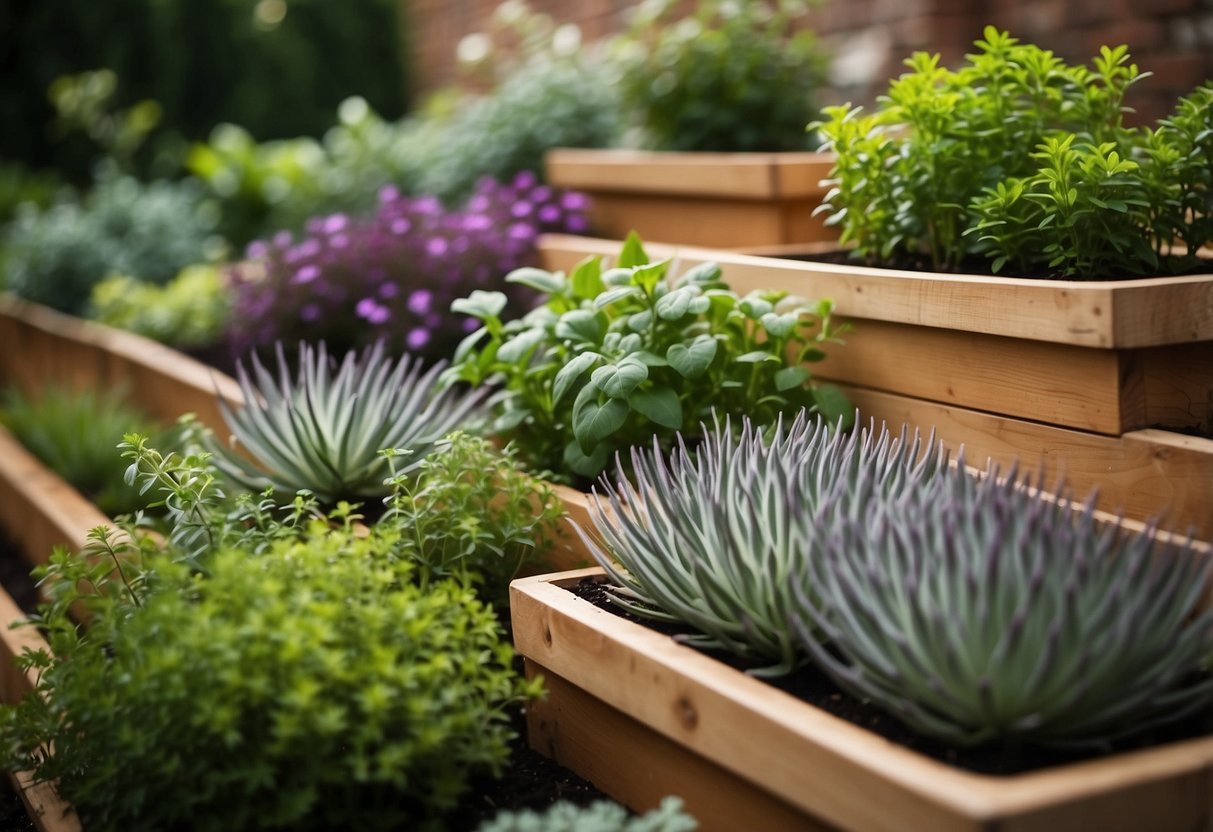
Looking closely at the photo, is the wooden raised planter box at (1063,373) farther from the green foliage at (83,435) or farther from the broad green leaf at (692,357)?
the green foliage at (83,435)

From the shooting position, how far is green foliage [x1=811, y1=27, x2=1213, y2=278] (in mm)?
2629

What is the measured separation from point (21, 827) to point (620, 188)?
294cm

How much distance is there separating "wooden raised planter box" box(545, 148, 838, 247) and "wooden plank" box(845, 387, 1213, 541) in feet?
3.39

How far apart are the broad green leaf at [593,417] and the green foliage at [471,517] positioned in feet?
0.45

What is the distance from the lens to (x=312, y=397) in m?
3.18

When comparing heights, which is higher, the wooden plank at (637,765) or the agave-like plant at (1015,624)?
the agave-like plant at (1015,624)

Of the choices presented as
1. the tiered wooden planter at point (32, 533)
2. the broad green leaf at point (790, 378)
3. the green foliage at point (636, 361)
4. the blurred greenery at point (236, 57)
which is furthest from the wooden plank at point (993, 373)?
the blurred greenery at point (236, 57)

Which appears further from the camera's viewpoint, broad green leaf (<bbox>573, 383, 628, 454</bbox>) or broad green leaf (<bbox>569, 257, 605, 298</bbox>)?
broad green leaf (<bbox>569, 257, 605, 298</bbox>)

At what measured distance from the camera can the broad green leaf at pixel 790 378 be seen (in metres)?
2.84

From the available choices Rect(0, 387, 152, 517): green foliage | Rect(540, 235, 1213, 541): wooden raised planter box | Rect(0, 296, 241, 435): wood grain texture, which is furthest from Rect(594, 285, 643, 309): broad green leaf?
Rect(0, 387, 152, 517): green foliage

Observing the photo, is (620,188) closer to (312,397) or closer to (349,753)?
(312,397)

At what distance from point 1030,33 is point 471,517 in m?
2.97

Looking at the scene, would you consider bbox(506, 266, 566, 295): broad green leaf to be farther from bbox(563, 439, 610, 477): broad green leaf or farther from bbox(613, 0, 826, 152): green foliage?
bbox(613, 0, 826, 152): green foliage

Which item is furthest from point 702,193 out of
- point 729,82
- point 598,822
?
point 598,822
